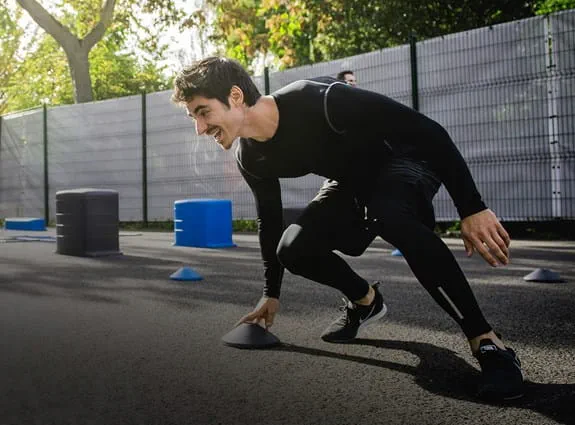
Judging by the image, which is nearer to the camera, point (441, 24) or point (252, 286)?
point (252, 286)

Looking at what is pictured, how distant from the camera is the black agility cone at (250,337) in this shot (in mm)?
2955

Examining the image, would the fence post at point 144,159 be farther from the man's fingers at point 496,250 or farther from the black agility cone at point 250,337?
the man's fingers at point 496,250

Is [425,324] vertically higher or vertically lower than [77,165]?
lower

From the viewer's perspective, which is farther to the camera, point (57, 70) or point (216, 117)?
point (57, 70)

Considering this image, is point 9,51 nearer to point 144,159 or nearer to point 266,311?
point 144,159

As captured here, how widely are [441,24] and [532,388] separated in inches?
431

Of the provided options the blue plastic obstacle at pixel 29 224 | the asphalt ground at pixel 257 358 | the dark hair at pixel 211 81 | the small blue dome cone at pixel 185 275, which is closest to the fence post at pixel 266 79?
the blue plastic obstacle at pixel 29 224

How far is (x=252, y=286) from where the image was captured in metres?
4.97

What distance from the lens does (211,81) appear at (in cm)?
248

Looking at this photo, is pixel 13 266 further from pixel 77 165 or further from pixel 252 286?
pixel 77 165

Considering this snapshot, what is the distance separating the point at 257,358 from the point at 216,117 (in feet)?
3.38

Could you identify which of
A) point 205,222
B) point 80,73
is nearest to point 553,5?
point 205,222

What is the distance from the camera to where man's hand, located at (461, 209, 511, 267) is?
7.14ft

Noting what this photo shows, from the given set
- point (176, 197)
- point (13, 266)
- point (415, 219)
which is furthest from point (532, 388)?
point (176, 197)
